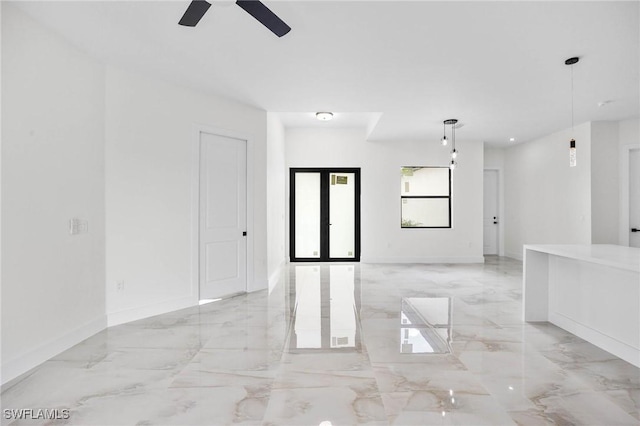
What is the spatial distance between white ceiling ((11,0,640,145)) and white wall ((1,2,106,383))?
0.34 meters

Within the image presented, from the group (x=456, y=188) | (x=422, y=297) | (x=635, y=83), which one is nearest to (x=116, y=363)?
(x=422, y=297)

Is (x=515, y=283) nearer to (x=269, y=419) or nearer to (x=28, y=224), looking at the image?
(x=269, y=419)

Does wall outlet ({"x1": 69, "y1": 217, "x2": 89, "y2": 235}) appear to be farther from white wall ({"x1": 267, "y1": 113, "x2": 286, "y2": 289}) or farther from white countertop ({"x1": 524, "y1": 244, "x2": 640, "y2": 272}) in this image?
white countertop ({"x1": 524, "y1": 244, "x2": 640, "y2": 272})

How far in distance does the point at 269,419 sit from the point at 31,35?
323 centimetres

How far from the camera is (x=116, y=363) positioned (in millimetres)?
2518

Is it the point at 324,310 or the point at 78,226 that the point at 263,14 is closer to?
the point at 78,226

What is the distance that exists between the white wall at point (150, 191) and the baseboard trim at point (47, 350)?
0.78ft

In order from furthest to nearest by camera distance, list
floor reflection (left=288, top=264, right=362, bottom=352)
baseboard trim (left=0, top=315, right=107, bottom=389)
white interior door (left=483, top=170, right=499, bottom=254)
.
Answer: white interior door (left=483, top=170, right=499, bottom=254) → floor reflection (left=288, top=264, right=362, bottom=352) → baseboard trim (left=0, top=315, right=107, bottom=389)

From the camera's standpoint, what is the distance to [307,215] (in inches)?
285

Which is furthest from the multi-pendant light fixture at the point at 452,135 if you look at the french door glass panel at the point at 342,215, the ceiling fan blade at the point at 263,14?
the ceiling fan blade at the point at 263,14

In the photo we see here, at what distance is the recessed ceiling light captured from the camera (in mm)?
5887

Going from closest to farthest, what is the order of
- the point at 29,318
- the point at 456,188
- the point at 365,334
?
the point at 29,318, the point at 365,334, the point at 456,188

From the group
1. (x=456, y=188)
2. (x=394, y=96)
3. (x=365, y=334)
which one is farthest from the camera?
(x=456, y=188)

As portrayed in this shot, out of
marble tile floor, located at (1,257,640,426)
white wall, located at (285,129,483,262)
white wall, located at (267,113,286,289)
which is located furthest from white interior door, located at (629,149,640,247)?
white wall, located at (267,113,286,289)
